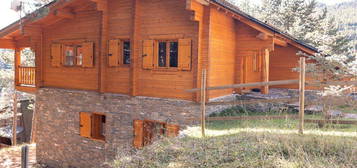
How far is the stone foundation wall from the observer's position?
987 centimetres

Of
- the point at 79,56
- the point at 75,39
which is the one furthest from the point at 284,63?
the point at 75,39

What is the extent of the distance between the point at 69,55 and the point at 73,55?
1.00 feet

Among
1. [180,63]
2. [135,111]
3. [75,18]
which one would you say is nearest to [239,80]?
[180,63]

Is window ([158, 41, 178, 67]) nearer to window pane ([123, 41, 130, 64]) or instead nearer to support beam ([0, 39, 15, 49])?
window pane ([123, 41, 130, 64])

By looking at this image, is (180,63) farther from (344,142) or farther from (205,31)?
(344,142)

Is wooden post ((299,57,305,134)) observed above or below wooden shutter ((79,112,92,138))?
above

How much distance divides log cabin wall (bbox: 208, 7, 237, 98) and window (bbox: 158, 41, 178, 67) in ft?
4.13

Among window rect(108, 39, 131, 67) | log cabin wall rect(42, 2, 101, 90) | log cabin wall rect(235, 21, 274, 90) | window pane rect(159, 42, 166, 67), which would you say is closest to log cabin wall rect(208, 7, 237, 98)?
log cabin wall rect(235, 21, 274, 90)

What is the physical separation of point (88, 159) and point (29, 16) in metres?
6.41

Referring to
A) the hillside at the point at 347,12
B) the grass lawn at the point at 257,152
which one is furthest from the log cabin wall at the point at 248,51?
the hillside at the point at 347,12

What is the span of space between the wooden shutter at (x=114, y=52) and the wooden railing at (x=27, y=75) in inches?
207

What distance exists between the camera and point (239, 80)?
37.2ft

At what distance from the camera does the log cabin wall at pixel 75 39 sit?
11391 millimetres

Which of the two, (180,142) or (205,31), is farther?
(205,31)
